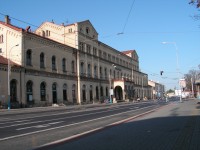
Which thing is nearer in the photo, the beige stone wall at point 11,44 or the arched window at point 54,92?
the beige stone wall at point 11,44

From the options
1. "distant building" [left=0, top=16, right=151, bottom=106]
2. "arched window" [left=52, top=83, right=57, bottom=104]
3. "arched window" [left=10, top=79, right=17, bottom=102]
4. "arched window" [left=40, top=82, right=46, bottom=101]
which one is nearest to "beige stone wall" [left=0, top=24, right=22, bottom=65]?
"distant building" [left=0, top=16, right=151, bottom=106]

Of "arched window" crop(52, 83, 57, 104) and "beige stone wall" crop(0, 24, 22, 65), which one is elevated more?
"beige stone wall" crop(0, 24, 22, 65)

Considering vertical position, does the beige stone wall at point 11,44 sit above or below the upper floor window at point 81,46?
below

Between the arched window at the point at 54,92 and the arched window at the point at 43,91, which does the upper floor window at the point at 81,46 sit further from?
the arched window at the point at 43,91

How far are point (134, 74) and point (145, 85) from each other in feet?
56.9

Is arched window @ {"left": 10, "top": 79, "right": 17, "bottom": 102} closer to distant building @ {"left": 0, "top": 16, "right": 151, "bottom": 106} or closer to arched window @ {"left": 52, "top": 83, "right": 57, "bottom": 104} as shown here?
distant building @ {"left": 0, "top": 16, "right": 151, "bottom": 106}

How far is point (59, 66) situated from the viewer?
58.4 metres

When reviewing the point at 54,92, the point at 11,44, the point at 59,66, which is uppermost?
the point at 11,44

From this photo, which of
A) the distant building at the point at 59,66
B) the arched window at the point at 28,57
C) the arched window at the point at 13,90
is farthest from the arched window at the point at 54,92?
the arched window at the point at 13,90

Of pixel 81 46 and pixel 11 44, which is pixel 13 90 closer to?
pixel 11 44

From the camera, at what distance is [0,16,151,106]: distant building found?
47219 mm

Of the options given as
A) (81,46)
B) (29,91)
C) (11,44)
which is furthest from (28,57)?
(81,46)

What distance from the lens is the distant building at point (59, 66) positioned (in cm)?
4722

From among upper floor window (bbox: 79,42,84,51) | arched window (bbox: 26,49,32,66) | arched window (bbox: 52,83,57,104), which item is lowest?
arched window (bbox: 52,83,57,104)
